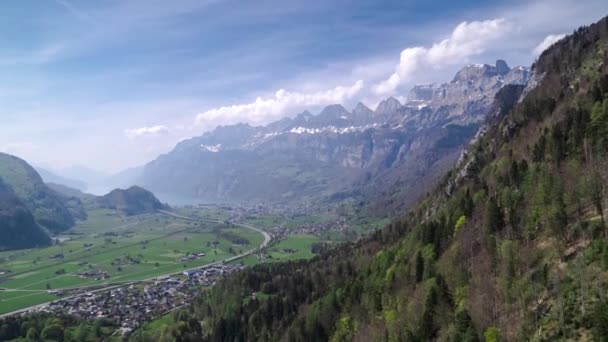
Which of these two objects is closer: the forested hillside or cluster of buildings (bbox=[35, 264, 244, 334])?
the forested hillside

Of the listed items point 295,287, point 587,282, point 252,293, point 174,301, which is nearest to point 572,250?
point 587,282

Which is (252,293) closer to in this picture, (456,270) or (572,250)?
(456,270)

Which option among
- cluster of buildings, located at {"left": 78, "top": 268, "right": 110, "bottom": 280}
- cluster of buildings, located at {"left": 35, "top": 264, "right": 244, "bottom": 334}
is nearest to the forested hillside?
cluster of buildings, located at {"left": 35, "top": 264, "right": 244, "bottom": 334}

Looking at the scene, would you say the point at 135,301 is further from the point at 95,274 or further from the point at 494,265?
the point at 494,265

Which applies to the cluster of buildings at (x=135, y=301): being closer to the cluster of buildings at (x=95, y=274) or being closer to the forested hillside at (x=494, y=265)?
the forested hillside at (x=494, y=265)

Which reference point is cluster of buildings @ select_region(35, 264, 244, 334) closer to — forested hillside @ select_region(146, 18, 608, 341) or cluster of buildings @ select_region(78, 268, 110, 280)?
forested hillside @ select_region(146, 18, 608, 341)

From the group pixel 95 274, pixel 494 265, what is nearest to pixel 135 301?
pixel 95 274
